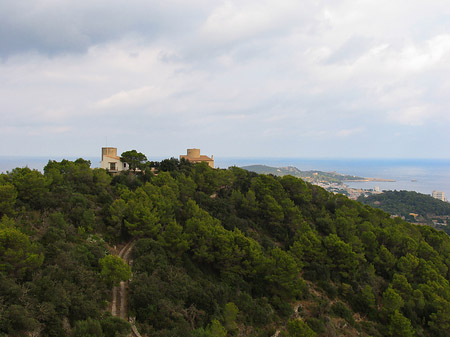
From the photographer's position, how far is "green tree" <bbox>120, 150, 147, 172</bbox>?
32.8 meters

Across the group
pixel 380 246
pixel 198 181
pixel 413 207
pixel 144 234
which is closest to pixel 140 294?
pixel 144 234

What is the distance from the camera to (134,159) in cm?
3306

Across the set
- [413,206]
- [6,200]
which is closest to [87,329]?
[6,200]

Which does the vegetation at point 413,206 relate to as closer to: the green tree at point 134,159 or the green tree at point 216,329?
the green tree at point 134,159

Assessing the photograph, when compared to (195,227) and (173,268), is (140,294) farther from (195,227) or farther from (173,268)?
(195,227)

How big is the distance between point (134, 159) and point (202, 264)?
18.2 m

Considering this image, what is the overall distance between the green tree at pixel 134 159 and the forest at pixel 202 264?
2.68 meters

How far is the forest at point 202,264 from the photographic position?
455 inches

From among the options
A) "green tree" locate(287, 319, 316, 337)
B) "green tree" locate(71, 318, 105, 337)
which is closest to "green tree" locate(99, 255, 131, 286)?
"green tree" locate(71, 318, 105, 337)

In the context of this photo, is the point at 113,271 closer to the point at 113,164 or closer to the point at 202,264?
the point at 202,264

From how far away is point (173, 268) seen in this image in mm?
16188

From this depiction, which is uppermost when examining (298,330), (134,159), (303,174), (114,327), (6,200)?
(134,159)

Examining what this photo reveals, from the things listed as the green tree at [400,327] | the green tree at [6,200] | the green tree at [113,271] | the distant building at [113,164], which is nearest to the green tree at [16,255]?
the green tree at [113,271]

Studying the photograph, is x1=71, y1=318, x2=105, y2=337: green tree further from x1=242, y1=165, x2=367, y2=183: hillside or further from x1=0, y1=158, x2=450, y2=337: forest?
x1=242, y1=165, x2=367, y2=183: hillside
